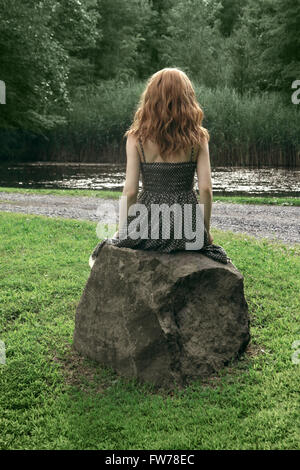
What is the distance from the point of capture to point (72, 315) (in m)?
5.75

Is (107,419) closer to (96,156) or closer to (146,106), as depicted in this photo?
(146,106)

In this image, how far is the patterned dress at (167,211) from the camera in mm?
4352

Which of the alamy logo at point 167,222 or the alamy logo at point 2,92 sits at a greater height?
the alamy logo at point 2,92

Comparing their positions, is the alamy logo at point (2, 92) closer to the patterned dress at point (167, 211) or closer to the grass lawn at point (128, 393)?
the grass lawn at point (128, 393)

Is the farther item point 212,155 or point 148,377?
point 212,155

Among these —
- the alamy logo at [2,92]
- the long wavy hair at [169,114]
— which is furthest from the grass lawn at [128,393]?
the alamy logo at [2,92]

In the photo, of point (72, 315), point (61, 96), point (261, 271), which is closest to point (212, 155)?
point (61, 96)

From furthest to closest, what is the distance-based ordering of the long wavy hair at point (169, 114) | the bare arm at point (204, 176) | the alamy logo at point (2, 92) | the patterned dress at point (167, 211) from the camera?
the alamy logo at point (2, 92)
the patterned dress at point (167, 211)
the bare arm at point (204, 176)
the long wavy hair at point (169, 114)

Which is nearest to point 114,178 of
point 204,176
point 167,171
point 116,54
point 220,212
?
point 220,212

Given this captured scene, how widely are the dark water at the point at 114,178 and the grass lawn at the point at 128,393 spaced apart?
1206cm

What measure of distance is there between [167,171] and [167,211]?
0.32 meters
